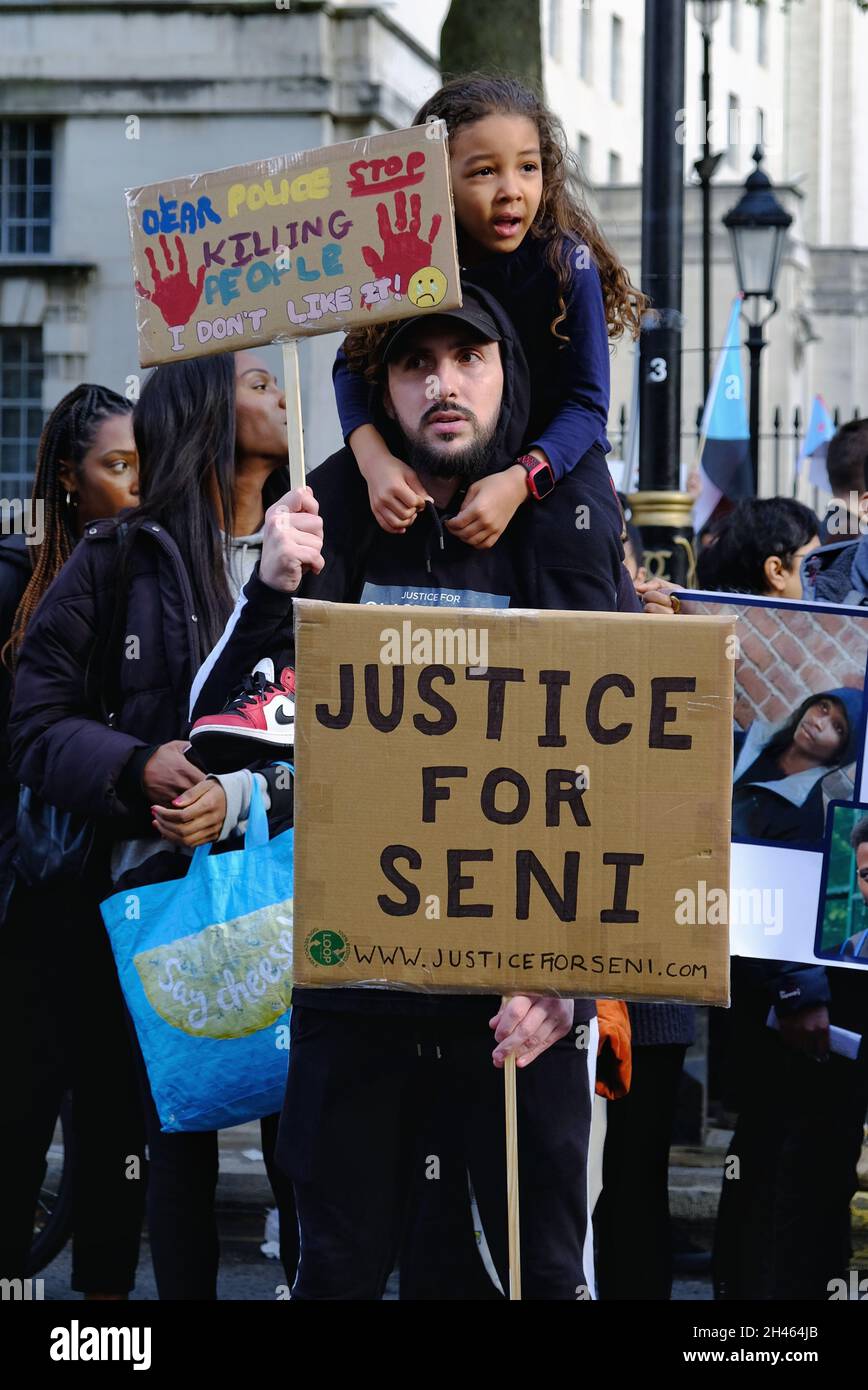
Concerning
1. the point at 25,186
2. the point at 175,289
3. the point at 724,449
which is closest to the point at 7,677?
the point at 175,289

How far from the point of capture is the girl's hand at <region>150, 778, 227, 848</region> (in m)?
3.80

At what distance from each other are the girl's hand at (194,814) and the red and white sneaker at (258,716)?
0.50 ft

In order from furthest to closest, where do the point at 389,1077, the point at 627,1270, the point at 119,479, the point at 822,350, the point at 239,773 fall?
the point at 822,350 < the point at 119,479 < the point at 627,1270 < the point at 239,773 < the point at 389,1077

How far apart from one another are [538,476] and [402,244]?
17.0 inches

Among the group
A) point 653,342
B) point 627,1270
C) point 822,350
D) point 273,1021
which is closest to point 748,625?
point 273,1021

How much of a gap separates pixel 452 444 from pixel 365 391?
1.00 ft

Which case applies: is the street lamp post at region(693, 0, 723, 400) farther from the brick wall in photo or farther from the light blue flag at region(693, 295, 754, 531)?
the brick wall in photo

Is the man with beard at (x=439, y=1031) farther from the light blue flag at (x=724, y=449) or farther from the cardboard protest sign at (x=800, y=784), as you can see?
the light blue flag at (x=724, y=449)

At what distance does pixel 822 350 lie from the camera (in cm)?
3981

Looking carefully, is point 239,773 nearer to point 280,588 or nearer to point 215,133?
point 280,588

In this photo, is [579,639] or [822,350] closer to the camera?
[579,639]

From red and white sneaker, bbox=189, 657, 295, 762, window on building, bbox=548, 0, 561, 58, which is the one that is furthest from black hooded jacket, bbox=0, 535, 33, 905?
window on building, bbox=548, 0, 561, 58

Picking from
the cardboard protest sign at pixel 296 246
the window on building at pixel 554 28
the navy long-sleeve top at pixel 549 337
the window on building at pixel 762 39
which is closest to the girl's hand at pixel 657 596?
the navy long-sleeve top at pixel 549 337

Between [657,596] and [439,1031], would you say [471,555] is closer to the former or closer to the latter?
[439,1031]
